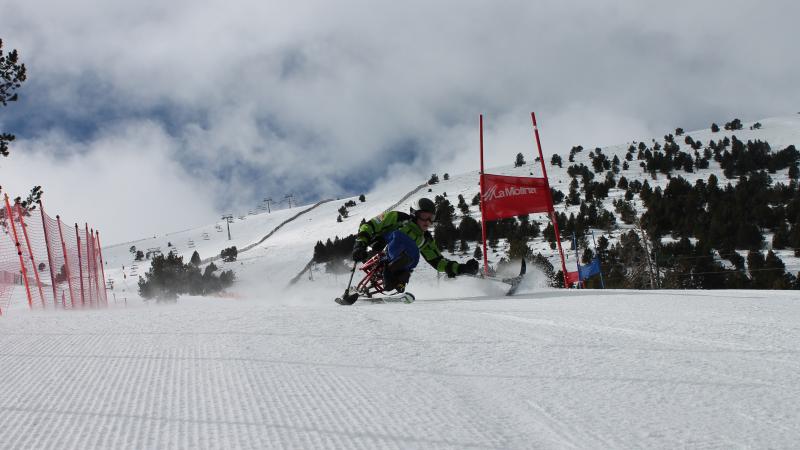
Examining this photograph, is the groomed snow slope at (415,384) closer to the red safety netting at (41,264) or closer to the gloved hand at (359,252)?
the gloved hand at (359,252)

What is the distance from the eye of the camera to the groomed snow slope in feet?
5.93

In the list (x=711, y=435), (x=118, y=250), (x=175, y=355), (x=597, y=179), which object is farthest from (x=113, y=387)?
(x=118, y=250)

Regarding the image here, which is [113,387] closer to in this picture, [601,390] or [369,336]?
[369,336]

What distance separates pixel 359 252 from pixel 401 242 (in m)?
0.64

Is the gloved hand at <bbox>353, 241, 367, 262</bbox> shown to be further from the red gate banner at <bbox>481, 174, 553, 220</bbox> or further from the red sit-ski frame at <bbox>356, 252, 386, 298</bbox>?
the red gate banner at <bbox>481, 174, 553, 220</bbox>

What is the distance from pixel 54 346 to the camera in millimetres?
3564

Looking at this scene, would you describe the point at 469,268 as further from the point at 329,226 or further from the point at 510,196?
the point at 329,226

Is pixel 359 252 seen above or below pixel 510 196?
below

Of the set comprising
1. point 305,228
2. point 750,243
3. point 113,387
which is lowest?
point 750,243

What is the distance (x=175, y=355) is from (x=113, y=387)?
23.5 inches

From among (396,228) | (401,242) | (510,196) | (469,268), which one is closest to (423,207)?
(396,228)

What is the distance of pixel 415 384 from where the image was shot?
7.91ft

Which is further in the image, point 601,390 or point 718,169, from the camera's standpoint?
point 718,169

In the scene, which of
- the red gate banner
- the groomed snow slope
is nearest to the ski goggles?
the groomed snow slope
